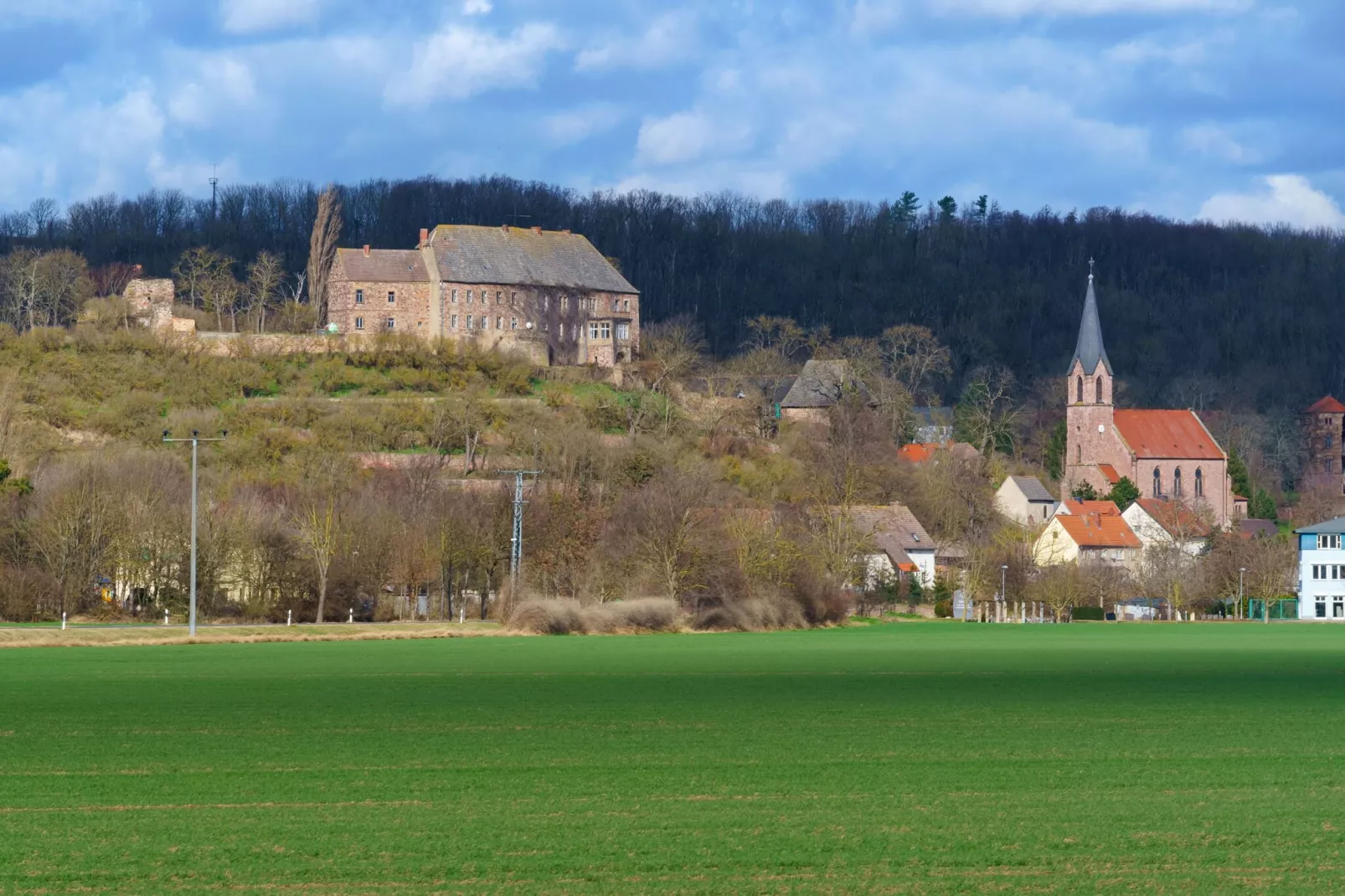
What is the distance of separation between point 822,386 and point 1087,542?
21.8 metres

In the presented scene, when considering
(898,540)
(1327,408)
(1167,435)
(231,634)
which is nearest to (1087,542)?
(898,540)

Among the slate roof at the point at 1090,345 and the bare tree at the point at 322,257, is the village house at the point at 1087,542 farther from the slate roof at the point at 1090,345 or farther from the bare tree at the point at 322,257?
the bare tree at the point at 322,257

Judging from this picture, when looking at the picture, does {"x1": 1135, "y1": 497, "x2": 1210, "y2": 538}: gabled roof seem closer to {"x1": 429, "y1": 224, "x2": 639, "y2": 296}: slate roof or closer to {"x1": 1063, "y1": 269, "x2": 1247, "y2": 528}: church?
{"x1": 1063, "y1": 269, "x2": 1247, "y2": 528}: church

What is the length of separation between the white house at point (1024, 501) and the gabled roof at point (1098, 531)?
4.52 meters

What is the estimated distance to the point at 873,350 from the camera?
12725 cm

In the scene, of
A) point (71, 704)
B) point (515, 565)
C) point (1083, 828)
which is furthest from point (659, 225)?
point (1083, 828)

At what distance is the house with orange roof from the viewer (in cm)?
10344

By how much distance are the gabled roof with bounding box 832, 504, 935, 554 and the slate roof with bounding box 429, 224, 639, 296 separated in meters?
28.2

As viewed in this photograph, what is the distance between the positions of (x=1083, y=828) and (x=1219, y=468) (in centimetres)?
12104

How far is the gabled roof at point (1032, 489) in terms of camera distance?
385 feet

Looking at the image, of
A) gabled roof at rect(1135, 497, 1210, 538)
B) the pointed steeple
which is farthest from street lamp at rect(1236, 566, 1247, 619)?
the pointed steeple

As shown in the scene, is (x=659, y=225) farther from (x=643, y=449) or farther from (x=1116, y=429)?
(x=643, y=449)

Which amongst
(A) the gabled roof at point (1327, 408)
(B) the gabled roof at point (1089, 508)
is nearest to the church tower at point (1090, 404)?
(B) the gabled roof at point (1089, 508)

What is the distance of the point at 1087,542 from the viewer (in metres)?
106
